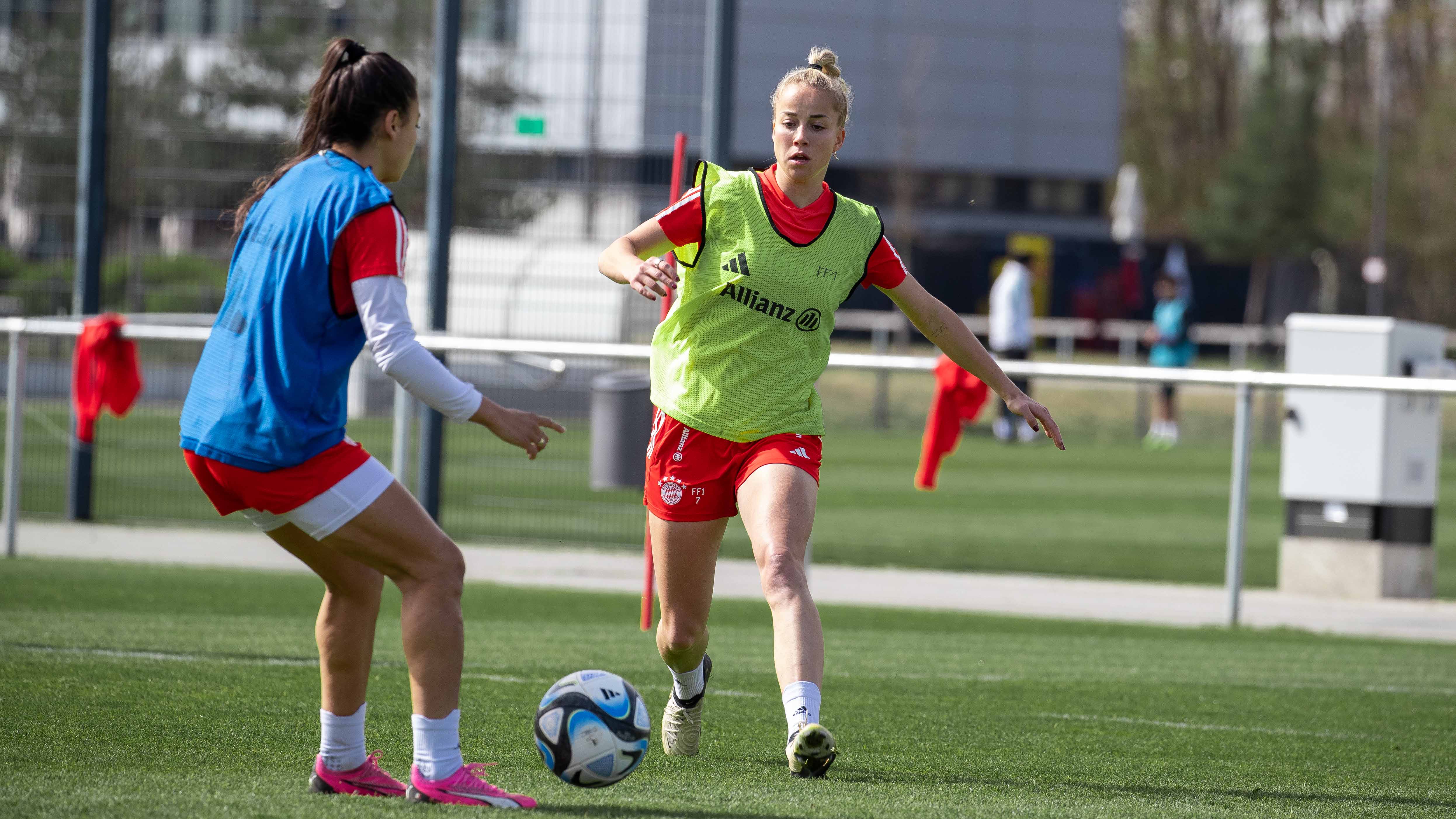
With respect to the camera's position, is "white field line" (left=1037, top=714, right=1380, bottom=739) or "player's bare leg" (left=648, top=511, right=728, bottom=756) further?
"white field line" (left=1037, top=714, right=1380, bottom=739)

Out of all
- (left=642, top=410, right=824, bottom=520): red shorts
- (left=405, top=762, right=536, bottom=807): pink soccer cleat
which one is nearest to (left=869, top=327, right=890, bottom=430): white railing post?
(left=642, top=410, right=824, bottom=520): red shorts

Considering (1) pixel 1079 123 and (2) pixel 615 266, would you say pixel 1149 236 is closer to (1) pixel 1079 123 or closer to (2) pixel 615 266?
(1) pixel 1079 123

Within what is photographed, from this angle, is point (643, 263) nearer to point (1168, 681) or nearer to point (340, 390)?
point (340, 390)

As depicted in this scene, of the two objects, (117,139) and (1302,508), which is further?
(117,139)

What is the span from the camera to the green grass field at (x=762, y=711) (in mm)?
4449

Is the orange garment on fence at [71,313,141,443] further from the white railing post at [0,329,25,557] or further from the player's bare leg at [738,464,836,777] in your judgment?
the player's bare leg at [738,464,836,777]

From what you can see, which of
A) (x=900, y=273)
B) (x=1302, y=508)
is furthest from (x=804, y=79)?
(x=1302, y=508)

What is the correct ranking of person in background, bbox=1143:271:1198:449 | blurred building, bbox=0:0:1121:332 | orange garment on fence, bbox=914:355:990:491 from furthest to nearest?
person in background, bbox=1143:271:1198:449, blurred building, bbox=0:0:1121:332, orange garment on fence, bbox=914:355:990:491

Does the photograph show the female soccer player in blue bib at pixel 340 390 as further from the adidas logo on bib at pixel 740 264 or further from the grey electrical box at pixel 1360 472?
the grey electrical box at pixel 1360 472

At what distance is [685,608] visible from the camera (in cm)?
491

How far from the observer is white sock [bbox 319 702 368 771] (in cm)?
416

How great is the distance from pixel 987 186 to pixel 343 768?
4879cm

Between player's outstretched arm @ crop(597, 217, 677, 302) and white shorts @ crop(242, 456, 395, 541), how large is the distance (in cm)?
85

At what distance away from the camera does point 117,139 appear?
13.4 metres
